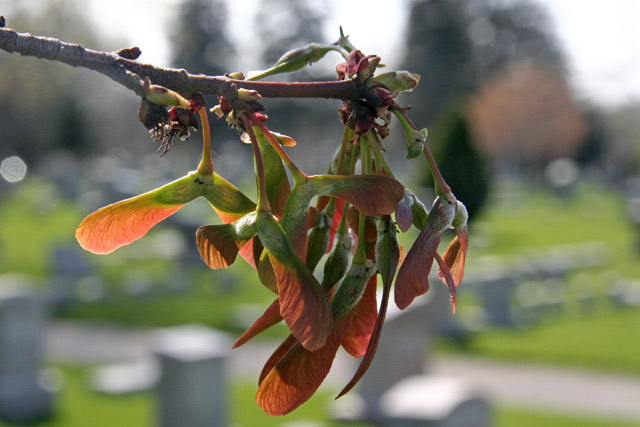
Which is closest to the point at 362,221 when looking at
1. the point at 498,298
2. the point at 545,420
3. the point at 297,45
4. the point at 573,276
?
the point at 545,420

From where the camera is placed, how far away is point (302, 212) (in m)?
0.69

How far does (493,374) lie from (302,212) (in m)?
9.88

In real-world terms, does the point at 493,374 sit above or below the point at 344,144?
above

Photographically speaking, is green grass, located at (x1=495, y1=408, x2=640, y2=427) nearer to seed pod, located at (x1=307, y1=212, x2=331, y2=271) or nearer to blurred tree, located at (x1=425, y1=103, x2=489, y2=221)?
seed pod, located at (x1=307, y1=212, x2=331, y2=271)

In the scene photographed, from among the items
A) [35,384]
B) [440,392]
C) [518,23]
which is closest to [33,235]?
[35,384]

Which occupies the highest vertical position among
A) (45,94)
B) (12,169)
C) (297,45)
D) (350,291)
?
(297,45)

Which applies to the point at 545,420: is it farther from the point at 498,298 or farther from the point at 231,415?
the point at 498,298

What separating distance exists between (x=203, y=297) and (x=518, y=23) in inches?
1666

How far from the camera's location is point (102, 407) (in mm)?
8602

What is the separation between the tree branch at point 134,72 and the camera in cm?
69

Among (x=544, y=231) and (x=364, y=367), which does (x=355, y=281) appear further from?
Result: (x=544, y=231)

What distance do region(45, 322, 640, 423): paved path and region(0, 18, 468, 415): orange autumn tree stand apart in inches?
318

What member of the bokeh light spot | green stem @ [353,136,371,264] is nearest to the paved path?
green stem @ [353,136,371,264]

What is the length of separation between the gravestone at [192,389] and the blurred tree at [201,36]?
34.7m
